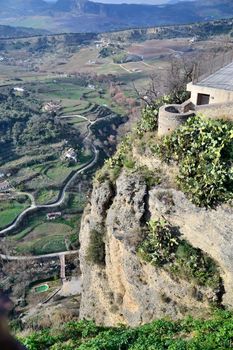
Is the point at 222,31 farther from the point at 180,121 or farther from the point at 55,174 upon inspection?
the point at 180,121

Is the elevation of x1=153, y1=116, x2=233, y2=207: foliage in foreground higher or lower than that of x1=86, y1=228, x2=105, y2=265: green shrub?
higher

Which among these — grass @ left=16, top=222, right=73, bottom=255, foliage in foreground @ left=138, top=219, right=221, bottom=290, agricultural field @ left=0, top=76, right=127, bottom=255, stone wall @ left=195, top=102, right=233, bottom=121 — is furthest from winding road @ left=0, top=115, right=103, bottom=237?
stone wall @ left=195, top=102, right=233, bottom=121

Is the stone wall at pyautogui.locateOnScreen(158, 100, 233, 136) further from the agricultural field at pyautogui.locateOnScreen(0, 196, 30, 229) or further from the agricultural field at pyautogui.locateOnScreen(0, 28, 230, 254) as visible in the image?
the agricultural field at pyautogui.locateOnScreen(0, 196, 30, 229)

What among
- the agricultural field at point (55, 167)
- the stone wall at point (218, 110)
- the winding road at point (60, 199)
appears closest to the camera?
the stone wall at point (218, 110)

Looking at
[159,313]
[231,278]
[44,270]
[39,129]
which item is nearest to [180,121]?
[231,278]

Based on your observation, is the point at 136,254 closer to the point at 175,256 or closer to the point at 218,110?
the point at 175,256

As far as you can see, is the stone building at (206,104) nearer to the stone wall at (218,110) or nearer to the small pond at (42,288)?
the stone wall at (218,110)

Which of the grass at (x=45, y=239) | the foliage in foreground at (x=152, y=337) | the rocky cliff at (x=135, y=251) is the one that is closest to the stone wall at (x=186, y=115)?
the rocky cliff at (x=135, y=251)
